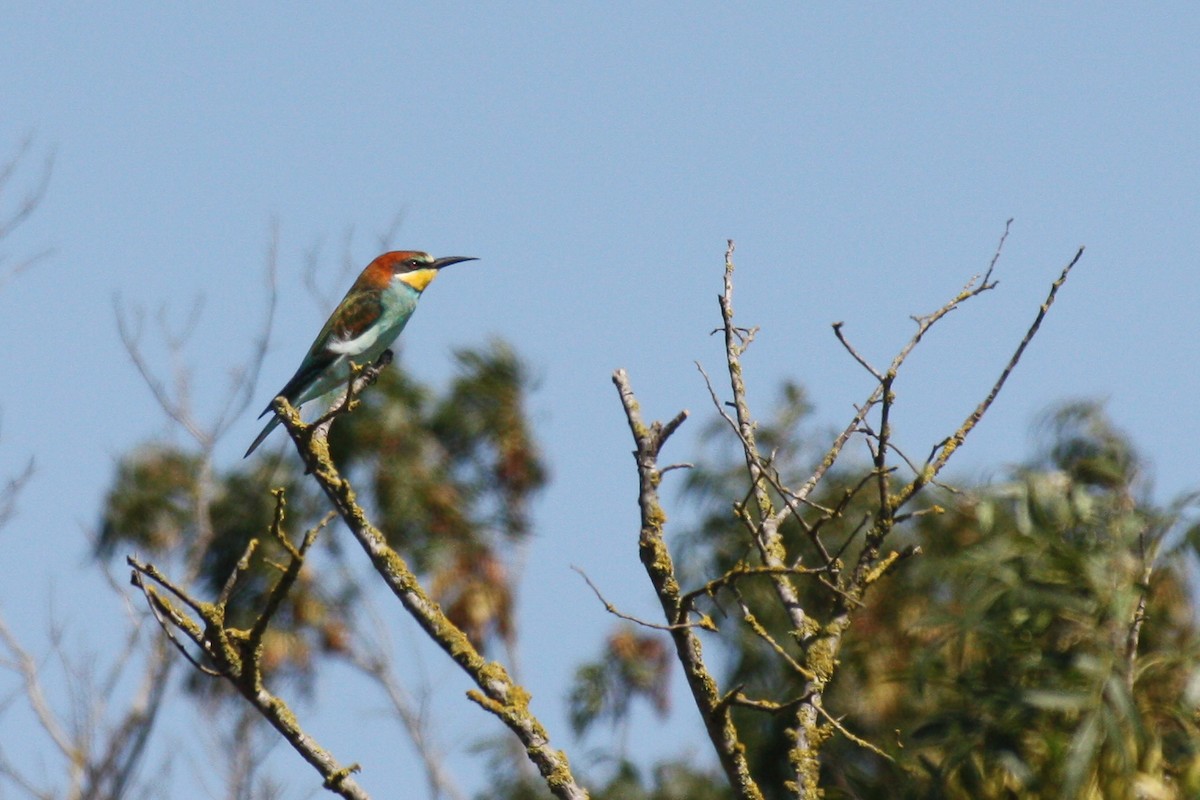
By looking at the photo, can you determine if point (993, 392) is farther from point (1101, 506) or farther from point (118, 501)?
point (118, 501)

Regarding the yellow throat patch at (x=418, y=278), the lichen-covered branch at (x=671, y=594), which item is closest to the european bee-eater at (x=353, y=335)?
the yellow throat patch at (x=418, y=278)

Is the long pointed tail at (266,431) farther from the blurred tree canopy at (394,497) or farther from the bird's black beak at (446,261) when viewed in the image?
the blurred tree canopy at (394,497)

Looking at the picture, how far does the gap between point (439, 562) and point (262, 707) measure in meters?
11.6

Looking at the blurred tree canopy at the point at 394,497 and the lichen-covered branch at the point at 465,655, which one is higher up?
the blurred tree canopy at the point at 394,497

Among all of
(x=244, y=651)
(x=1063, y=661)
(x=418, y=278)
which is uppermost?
(x=418, y=278)

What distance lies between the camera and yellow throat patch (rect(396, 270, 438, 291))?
7.40 meters

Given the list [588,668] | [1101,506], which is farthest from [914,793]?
[588,668]

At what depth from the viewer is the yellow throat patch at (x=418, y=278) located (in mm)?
7398

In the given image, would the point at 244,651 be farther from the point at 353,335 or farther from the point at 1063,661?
the point at 353,335

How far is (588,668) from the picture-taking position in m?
13.5

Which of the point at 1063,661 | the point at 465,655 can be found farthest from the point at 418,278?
the point at 465,655

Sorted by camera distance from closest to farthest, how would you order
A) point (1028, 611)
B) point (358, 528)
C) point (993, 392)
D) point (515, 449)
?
point (993, 392) < point (358, 528) < point (1028, 611) < point (515, 449)

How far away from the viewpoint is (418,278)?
7.54m

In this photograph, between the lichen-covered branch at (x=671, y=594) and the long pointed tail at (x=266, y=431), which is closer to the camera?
the lichen-covered branch at (x=671, y=594)
